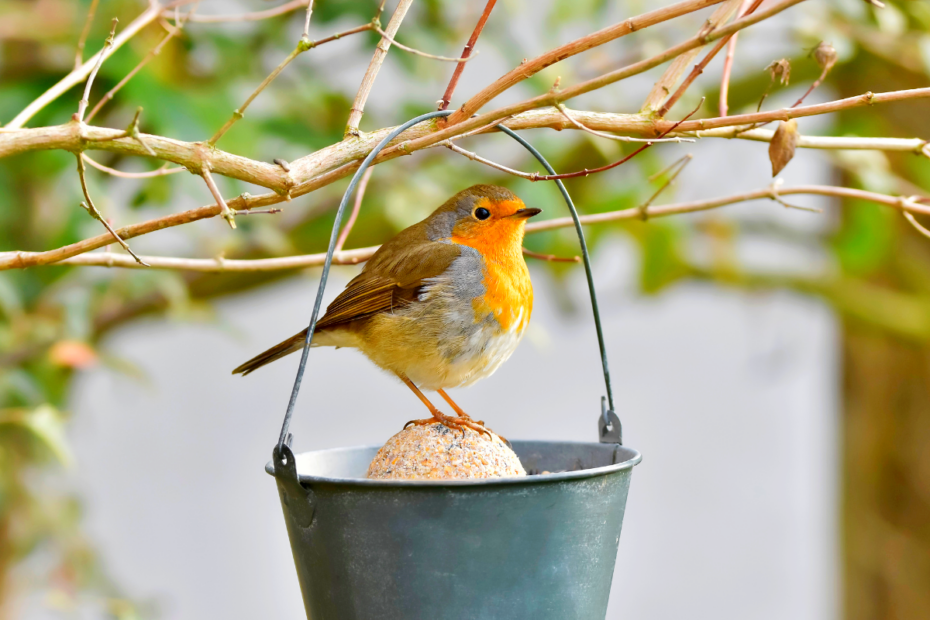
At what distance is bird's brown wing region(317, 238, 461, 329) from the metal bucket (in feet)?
2.06

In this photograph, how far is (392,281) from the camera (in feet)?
6.64

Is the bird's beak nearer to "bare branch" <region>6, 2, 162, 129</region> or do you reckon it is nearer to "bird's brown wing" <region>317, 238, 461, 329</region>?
"bird's brown wing" <region>317, 238, 461, 329</region>

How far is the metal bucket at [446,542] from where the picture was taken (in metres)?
1.34

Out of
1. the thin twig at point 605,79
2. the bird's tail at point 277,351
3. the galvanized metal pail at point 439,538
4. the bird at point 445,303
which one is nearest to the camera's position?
the thin twig at point 605,79

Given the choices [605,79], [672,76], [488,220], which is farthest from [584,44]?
[488,220]

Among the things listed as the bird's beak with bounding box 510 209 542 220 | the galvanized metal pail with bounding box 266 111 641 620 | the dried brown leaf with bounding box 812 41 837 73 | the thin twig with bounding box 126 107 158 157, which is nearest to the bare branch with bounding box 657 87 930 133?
the dried brown leaf with bounding box 812 41 837 73

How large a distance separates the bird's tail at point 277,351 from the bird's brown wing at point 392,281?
55mm

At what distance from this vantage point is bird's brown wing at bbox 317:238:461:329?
2008mm

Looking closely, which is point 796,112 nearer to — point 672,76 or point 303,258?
point 672,76

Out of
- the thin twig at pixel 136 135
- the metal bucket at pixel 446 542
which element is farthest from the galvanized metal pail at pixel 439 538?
the thin twig at pixel 136 135

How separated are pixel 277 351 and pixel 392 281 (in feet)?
1.06

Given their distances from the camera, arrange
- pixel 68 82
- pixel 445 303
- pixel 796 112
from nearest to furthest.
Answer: pixel 796 112
pixel 68 82
pixel 445 303

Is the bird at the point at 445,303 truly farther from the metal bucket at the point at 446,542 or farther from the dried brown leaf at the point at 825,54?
the dried brown leaf at the point at 825,54

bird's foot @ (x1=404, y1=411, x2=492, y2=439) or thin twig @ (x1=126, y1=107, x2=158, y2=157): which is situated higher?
thin twig @ (x1=126, y1=107, x2=158, y2=157)
